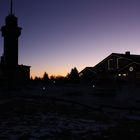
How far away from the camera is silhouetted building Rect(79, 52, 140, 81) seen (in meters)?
45.4

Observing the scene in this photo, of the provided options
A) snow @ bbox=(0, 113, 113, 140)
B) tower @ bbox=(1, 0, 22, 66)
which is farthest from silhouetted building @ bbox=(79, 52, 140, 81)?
snow @ bbox=(0, 113, 113, 140)

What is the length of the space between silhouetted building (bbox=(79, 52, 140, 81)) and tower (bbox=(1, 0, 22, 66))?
1657 cm

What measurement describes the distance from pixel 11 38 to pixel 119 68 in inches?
758

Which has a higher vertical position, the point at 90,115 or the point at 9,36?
the point at 9,36

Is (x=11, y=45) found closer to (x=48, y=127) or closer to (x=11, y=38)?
(x=11, y=38)

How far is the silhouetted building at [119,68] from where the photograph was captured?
45.4 metres

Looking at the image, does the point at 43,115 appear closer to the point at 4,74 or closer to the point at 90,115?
the point at 90,115

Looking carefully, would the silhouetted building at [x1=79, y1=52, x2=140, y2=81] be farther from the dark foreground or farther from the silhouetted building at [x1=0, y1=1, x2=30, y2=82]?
the dark foreground

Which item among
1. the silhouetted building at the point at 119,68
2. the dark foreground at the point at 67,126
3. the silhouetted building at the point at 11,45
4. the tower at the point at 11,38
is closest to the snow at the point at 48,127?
the dark foreground at the point at 67,126

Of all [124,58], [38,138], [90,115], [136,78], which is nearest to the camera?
[38,138]

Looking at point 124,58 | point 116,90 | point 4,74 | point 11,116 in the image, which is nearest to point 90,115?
point 11,116

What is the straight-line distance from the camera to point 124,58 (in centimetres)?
4938

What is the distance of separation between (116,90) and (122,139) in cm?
2407

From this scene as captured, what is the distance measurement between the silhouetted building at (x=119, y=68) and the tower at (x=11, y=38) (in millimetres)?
16574
